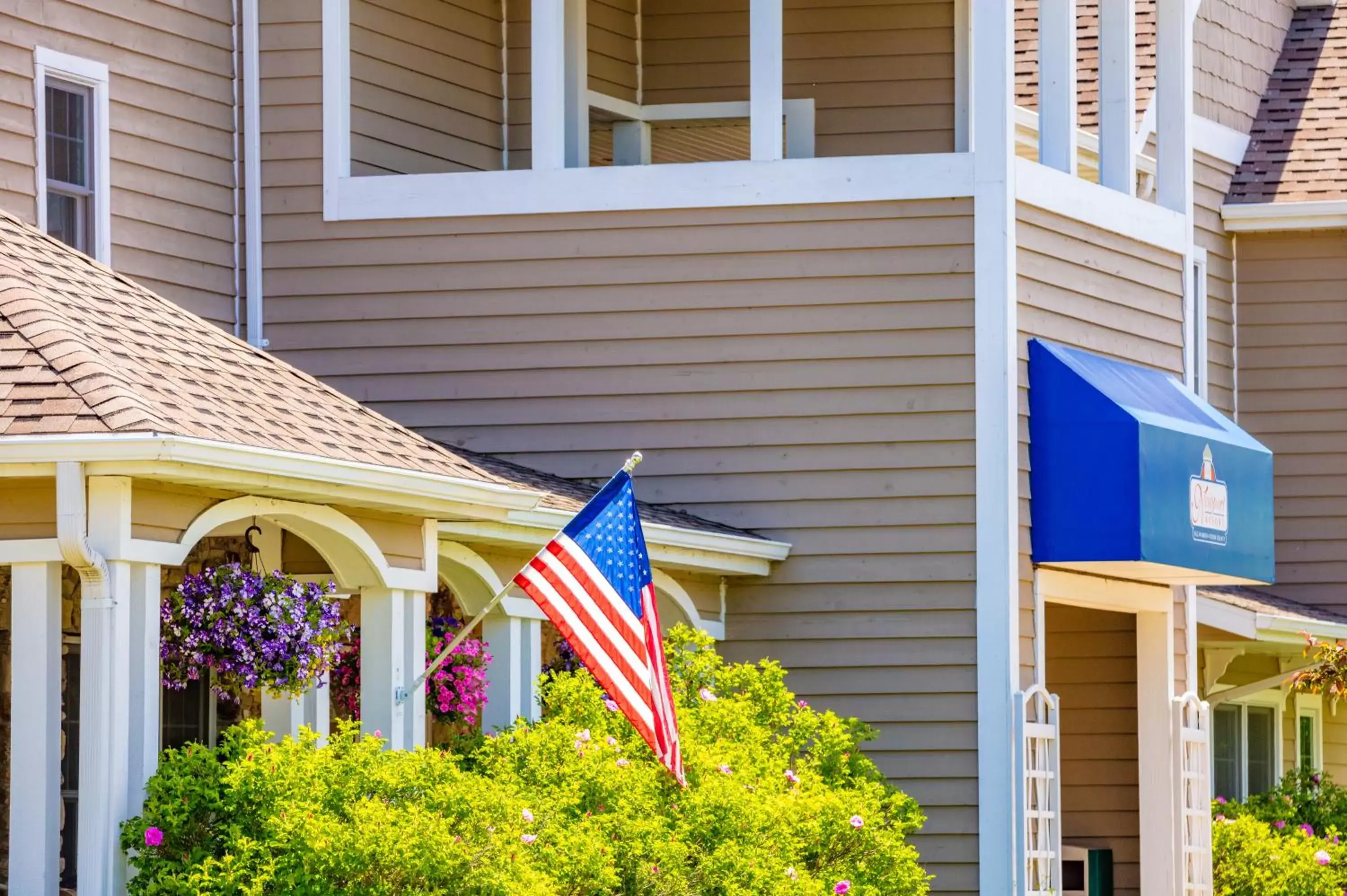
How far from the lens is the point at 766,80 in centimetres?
1430

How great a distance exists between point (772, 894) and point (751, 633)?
3.93 m

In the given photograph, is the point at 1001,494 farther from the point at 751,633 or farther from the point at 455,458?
the point at 455,458

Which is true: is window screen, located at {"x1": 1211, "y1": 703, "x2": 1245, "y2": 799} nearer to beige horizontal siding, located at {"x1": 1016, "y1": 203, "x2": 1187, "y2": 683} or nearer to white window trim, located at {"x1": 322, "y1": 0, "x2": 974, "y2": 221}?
beige horizontal siding, located at {"x1": 1016, "y1": 203, "x2": 1187, "y2": 683}

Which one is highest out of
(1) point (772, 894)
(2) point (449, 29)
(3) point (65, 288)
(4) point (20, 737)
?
(2) point (449, 29)

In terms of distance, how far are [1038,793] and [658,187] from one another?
4.48 meters

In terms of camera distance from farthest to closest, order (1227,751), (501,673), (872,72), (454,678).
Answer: (1227,751), (872,72), (501,673), (454,678)

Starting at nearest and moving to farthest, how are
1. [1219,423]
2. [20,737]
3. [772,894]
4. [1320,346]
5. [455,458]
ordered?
[20,737]
[772,894]
[455,458]
[1219,423]
[1320,346]

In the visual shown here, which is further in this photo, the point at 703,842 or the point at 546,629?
the point at 546,629

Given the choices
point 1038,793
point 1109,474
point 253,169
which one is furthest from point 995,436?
point 253,169

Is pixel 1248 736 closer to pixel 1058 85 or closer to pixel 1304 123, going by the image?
pixel 1304 123

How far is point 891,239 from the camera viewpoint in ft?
45.9

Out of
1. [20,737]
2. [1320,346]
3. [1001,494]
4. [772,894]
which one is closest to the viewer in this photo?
[20,737]

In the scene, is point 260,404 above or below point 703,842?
above

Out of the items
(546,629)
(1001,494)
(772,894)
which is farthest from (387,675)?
(1001,494)
